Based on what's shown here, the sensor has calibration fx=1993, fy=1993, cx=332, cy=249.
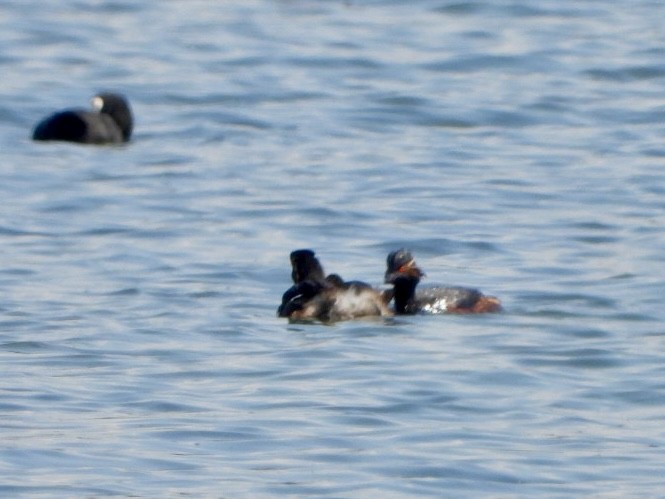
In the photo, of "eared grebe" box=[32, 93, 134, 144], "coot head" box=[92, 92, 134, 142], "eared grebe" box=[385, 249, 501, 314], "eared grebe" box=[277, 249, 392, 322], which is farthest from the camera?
"coot head" box=[92, 92, 134, 142]

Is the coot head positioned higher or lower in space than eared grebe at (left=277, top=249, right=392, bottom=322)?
higher

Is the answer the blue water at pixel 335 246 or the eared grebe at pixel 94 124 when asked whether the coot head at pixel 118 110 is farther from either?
the blue water at pixel 335 246

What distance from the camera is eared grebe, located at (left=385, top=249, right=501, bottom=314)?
37.9 feet

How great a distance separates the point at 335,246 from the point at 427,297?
2.13 m

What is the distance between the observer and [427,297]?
11.8 meters

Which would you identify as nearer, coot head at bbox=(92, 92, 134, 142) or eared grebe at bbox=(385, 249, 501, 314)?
eared grebe at bbox=(385, 249, 501, 314)

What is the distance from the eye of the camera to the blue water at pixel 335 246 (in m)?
8.50

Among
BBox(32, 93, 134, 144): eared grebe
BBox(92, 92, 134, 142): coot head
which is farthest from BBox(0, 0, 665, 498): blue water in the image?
BBox(92, 92, 134, 142): coot head

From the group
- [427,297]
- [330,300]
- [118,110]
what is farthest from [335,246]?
[118,110]

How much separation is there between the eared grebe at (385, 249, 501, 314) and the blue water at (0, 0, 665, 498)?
12cm

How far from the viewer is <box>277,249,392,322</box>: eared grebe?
11.4 meters

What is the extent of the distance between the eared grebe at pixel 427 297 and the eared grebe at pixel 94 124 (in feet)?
22.2

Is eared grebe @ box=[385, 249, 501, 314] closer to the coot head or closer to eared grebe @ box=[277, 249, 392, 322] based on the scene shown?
eared grebe @ box=[277, 249, 392, 322]

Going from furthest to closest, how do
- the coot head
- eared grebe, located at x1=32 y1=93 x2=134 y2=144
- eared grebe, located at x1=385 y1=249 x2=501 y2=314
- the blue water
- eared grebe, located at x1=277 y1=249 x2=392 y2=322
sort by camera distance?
the coot head → eared grebe, located at x1=32 y1=93 x2=134 y2=144 → eared grebe, located at x1=385 y1=249 x2=501 y2=314 → eared grebe, located at x1=277 y1=249 x2=392 y2=322 → the blue water
